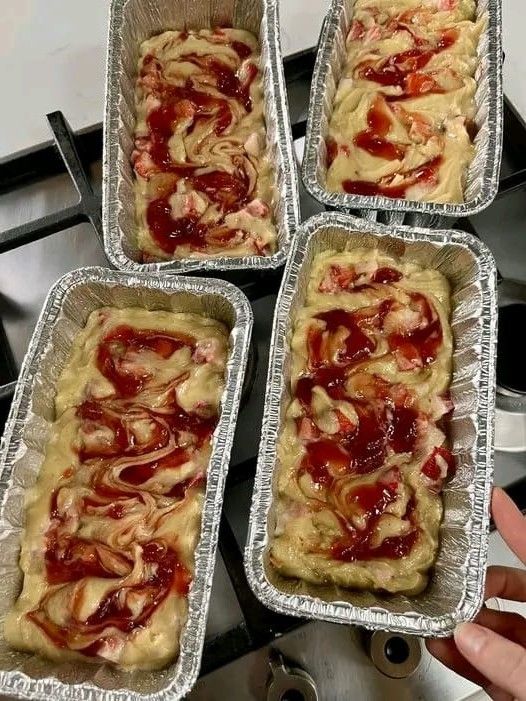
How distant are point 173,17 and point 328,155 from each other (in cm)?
73

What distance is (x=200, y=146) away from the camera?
5.96 ft

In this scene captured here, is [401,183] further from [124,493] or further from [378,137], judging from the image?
[124,493]

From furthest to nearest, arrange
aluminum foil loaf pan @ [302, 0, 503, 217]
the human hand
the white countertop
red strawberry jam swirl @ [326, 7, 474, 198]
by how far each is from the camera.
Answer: the white countertop < red strawberry jam swirl @ [326, 7, 474, 198] < aluminum foil loaf pan @ [302, 0, 503, 217] < the human hand

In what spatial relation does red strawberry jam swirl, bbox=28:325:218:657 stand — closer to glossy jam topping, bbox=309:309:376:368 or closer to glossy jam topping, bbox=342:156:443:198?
glossy jam topping, bbox=309:309:376:368

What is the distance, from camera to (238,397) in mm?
1384

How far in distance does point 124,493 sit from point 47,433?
0.75ft

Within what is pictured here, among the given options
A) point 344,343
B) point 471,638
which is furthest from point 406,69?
point 471,638

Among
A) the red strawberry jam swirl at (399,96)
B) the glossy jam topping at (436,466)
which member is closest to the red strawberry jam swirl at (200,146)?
the red strawberry jam swirl at (399,96)

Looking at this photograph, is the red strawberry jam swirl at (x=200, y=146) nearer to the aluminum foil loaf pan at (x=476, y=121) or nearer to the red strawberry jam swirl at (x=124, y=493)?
the aluminum foil loaf pan at (x=476, y=121)

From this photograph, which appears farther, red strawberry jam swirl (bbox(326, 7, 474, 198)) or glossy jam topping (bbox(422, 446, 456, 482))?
red strawberry jam swirl (bbox(326, 7, 474, 198))

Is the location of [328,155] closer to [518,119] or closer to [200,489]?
[518,119]

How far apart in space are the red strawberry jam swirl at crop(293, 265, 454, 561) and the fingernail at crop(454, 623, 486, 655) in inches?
8.8

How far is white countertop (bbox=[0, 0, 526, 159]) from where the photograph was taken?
214 centimetres

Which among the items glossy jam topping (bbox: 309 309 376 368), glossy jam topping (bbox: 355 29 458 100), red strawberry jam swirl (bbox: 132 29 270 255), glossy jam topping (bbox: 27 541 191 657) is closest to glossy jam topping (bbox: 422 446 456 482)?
glossy jam topping (bbox: 309 309 376 368)
